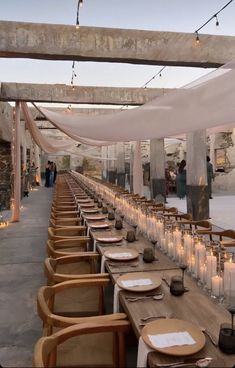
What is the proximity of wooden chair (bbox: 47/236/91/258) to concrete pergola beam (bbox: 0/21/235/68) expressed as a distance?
284 centimetres

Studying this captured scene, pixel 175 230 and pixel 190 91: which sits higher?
pixel 190 91

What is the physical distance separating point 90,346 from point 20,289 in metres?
2.07

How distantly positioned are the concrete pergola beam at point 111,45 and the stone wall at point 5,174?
18.5ft

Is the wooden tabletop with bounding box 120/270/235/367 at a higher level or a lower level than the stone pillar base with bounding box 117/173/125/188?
lower

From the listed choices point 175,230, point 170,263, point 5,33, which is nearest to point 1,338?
point 170,263

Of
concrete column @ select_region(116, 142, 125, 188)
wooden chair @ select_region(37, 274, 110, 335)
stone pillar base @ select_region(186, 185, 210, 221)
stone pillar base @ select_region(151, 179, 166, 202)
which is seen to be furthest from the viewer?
concrete column @ select_region(116, 142, 125, 188)

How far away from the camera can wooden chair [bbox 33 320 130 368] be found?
1.87m

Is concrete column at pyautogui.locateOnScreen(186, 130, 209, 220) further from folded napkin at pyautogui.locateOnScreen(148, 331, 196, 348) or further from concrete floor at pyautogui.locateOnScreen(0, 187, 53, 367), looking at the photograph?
folded napkin at pyautogui.locateOnScreen(148, 331, 196, 348)

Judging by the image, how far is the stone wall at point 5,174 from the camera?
34.7 feet

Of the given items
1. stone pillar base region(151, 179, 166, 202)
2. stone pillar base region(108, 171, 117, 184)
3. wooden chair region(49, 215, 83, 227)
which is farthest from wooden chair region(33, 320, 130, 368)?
stone pillar base region(108, 171, 117, 184)

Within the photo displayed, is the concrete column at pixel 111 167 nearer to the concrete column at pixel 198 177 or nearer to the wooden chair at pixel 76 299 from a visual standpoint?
the concrete column at pixel 198 177

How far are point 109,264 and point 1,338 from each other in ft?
3.61

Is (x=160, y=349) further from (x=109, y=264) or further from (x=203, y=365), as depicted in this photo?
(x=109, y=264)

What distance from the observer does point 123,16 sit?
523 centimetres
